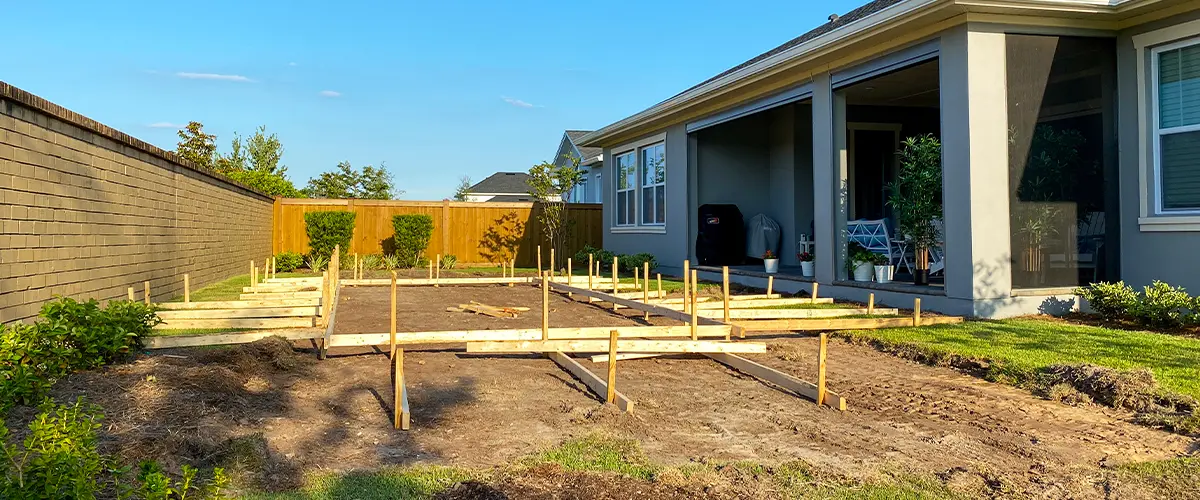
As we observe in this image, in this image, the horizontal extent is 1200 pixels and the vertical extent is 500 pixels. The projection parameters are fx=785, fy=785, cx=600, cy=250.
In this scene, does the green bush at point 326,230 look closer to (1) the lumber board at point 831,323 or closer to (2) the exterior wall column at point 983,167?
(1) the lumber board at point 831,323

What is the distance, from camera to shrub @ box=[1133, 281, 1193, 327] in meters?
7.57

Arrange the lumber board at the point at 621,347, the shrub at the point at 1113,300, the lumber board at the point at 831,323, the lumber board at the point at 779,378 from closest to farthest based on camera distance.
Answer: the lumber board at the point at 779,378 → the lumber board at the point at 621,347 → the lumber board at the point at 831,323 → the shrub at the point at 1113,300

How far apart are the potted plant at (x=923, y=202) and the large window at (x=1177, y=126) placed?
2.29 m

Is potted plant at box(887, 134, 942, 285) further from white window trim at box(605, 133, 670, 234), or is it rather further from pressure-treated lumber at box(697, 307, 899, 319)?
white window trim at box(605, 133, 670, 234)

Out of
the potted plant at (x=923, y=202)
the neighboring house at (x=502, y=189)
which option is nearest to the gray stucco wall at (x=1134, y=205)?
the potted plant at (x=923, y=202)

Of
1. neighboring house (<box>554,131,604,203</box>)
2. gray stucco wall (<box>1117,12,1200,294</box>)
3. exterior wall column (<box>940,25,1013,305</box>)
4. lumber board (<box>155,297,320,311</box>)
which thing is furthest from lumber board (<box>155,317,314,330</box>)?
neighboring house (<box>554,131,604,203</box>)

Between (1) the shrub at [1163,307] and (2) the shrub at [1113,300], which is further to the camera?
(2) the shrub at [1113,300]

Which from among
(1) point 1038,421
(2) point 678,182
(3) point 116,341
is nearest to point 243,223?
(2) point 678,182

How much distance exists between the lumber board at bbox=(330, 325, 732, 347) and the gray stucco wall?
5068 mm

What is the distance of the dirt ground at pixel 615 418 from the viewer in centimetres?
396

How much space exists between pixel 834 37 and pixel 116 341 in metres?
8.67

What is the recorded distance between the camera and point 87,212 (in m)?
7.80

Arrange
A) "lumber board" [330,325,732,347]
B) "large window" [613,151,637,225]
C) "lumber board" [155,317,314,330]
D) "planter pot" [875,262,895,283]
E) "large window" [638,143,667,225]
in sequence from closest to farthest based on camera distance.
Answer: "lumber board" [330,325,732,347], "lumber board" [155,317,314,330], "planter pot" [875,262,895,283], "large window" [638,143,667,225], "large window" [613,151,637,225]

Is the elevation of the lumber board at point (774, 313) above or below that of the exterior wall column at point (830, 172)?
below
